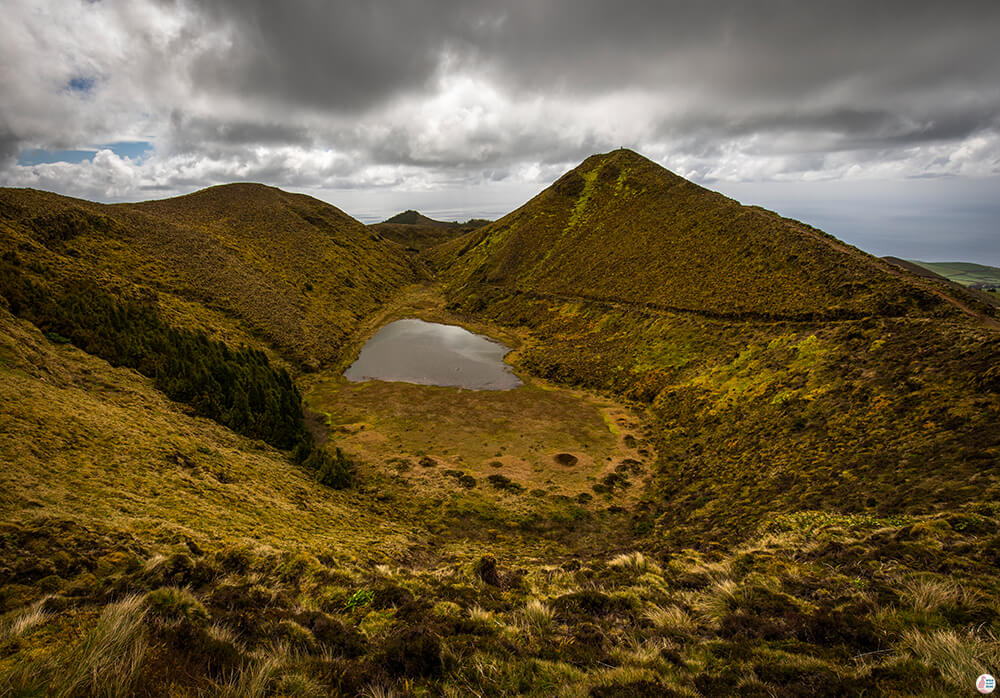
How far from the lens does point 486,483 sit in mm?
24438

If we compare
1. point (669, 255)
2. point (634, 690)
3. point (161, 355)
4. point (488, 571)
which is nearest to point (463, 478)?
point (488, 571)

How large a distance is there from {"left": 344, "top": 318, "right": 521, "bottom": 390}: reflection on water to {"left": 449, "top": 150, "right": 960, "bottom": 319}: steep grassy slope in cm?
1976

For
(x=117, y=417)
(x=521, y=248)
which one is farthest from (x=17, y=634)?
(x=521, y=248)

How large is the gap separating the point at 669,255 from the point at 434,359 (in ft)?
132

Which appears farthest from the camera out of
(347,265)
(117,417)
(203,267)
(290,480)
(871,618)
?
(347,265)

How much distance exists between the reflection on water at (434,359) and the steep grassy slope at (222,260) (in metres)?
5.95

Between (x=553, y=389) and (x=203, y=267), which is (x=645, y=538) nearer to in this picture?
(x=553, y=389)

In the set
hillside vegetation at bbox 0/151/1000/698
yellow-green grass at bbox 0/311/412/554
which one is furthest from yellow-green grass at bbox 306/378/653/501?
yellow-green grass at bbox 0/311/412/554

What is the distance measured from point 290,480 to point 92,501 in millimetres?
10856

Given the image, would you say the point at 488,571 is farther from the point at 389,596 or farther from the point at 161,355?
the point at 161,355

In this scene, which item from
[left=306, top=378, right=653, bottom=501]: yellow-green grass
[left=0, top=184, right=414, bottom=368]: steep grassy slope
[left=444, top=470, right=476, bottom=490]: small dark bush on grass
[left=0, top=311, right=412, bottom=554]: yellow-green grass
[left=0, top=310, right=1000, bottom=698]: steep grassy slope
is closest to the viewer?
[left=0, top=310, right=1000, bottom=698]: steep grassy slope

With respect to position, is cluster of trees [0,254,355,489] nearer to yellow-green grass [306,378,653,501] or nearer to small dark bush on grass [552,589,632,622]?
yellow-green grass [306,378,653,501]

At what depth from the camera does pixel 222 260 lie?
5925 centimetres

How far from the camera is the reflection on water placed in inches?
1745
